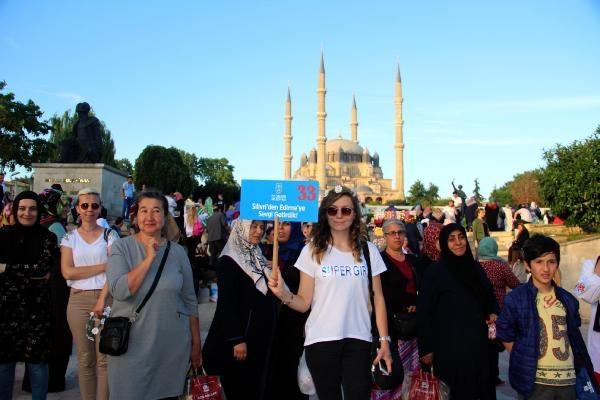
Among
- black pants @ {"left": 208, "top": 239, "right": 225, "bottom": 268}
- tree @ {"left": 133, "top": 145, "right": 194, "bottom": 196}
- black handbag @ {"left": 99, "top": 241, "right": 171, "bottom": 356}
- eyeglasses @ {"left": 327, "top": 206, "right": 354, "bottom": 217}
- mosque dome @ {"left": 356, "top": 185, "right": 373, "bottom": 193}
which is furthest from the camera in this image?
mosque dome @ {"left": 356, "top": 185, "right": 373, "bottom": 193}

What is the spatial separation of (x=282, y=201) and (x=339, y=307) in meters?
0.63

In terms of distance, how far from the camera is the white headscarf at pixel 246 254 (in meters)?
3.72

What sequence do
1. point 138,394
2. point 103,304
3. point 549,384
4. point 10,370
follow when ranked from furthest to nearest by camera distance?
point 10,370, point 103,304, point 549,384, point 138,394

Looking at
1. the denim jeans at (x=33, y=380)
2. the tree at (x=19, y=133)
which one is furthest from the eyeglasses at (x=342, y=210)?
the tree at (x=19, y=133)

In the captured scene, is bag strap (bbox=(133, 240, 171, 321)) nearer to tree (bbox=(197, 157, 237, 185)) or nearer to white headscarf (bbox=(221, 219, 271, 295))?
white headscarf (bbox=(221, 219, 271, 295))

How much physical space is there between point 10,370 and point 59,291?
687 millimetres

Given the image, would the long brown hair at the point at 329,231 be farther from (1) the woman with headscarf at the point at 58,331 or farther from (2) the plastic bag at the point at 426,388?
(1) the woman with headscarf at the point at 58,331

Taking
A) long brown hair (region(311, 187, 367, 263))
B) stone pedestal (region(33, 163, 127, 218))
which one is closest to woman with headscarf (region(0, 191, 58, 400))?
long brown hair (region(311, 187, 367, 263))

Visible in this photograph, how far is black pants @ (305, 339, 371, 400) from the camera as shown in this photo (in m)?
3.13

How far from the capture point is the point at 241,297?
370 centimetres

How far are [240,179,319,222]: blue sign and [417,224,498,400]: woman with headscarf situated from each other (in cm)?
125

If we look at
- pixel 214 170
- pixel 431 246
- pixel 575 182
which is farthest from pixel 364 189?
pixel 431 246

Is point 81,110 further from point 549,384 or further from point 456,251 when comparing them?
point 549,384

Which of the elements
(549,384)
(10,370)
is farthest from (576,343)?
(10,370)
